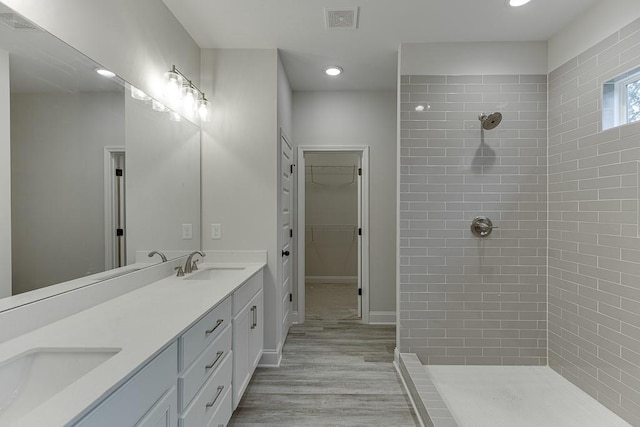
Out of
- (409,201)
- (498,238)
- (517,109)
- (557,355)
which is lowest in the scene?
(557,355)

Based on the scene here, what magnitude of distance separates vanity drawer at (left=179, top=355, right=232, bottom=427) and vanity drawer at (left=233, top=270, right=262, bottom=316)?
0.29m

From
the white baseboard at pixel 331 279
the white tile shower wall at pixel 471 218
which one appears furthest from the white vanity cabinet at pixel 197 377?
the white baseboard at pixel 331 279

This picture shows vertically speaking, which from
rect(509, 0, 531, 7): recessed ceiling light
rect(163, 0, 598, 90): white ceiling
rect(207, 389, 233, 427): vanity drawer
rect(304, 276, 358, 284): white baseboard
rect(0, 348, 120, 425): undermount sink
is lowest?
rect(304, 276, 358, 284): white baseboard

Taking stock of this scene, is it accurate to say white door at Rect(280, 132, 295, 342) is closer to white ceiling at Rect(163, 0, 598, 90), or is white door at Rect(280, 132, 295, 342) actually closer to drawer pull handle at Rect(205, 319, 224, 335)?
white ceiling at Rect(163, 0, 598, 90)

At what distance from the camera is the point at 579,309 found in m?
2.35

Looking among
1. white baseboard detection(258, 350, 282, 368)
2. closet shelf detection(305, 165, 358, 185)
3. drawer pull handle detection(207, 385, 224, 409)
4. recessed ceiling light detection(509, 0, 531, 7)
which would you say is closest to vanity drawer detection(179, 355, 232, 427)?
drawer pull handle detection(207, 385, 224, 409)

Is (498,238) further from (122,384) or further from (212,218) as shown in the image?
(122,384)

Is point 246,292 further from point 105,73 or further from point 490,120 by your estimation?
point 490,120

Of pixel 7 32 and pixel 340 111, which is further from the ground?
pixel 340 111

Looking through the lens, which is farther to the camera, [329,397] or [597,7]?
[329,397]

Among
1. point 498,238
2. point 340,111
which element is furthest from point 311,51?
point 498,238

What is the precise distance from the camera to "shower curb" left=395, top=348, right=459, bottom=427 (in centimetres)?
192

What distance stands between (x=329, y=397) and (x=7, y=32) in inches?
98.8

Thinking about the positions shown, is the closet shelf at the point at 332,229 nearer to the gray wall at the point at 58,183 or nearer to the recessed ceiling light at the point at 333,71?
the recessed ceiling light at the point at 333,71
